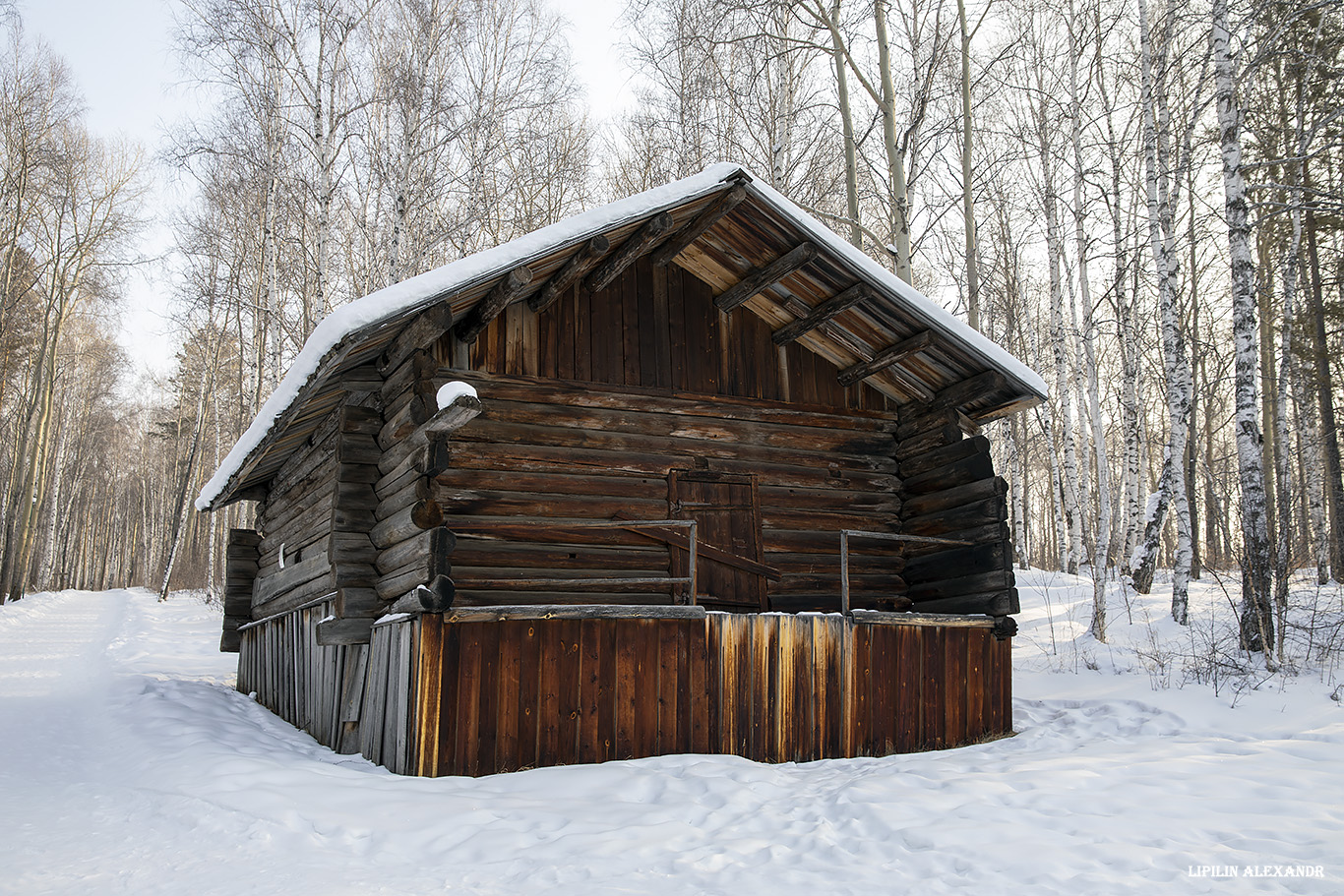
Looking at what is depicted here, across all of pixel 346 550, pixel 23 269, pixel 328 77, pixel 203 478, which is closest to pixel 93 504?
pixel 203 478

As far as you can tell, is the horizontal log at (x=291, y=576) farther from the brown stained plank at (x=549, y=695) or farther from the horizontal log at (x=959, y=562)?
the horizontal log at (x=959, y=562)

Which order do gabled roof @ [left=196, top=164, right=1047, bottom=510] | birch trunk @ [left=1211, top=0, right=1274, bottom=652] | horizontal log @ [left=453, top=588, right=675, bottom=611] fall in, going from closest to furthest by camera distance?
gabled roof @ [left=196, top=164, right=1047, bottom=510], horizontal log @ [left=453, top=588, right=675, bottom=611], birch trunk @ [left=1211, top=0, right=1274, bottom=652]

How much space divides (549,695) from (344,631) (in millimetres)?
2196

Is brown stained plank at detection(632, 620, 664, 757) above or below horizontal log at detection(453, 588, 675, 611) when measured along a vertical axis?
below

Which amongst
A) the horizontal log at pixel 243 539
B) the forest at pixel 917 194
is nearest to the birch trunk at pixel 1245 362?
the forest at pixel 917 194

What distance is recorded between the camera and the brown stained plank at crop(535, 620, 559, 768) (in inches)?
283

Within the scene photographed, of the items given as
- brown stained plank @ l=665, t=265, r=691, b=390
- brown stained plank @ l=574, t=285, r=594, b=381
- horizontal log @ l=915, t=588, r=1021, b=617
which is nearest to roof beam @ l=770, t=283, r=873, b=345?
brown stained plank @ l=665, t=265, r=691, b=390

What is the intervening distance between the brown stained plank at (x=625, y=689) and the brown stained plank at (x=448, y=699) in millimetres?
1309

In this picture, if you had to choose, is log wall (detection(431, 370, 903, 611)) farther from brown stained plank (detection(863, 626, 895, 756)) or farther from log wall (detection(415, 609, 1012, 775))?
brown stained plank (detection(863, 626, 895, 756))

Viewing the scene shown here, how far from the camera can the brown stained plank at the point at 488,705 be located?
22.9 ft

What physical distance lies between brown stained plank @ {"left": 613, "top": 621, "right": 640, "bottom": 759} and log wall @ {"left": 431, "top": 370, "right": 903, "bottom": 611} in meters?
1.19

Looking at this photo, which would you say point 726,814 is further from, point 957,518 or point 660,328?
point 660,328

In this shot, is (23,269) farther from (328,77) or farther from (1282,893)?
(1282,893)

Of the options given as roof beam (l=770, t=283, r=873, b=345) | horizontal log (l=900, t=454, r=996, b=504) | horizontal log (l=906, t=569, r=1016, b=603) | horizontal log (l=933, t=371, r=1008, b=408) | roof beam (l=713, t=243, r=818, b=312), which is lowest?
horizontal log (l=906, t=569, r=1016, b=603)
